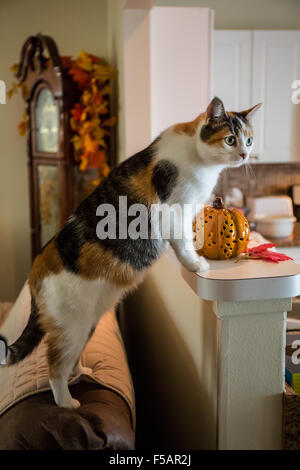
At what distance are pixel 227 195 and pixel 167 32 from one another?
1.54m

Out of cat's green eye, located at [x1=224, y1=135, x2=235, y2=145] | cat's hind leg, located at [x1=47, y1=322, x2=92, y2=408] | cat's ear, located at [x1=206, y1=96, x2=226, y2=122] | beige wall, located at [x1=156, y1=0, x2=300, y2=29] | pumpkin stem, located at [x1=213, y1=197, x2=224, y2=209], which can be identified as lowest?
cat's hind leg, located at [x1=47, y1=322, x2=92, y2=408]

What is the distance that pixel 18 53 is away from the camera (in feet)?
10.6

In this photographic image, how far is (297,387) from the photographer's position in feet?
3.74

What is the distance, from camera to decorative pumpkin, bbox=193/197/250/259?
3.86 feet

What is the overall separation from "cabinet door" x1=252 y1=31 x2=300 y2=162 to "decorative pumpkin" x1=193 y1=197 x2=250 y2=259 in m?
2.14

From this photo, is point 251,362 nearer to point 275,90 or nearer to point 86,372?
point 86,372

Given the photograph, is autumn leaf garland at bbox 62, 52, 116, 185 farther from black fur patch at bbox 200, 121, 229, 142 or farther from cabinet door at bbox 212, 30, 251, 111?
black fur patch at bbox 200, 121, 229, 142

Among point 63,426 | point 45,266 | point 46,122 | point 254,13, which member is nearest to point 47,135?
point 46,122

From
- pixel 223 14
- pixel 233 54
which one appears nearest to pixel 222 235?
pixel 233 54

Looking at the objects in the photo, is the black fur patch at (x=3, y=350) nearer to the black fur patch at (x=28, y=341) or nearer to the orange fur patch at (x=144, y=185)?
the black fur patch at (x=28, y=341)

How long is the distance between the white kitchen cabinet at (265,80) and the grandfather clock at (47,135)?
1.05m

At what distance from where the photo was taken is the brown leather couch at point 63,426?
1037mm

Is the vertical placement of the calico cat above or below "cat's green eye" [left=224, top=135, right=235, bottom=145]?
below

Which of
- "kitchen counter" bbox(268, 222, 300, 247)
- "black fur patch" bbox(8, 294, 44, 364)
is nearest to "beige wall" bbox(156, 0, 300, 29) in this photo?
"kitchen counter" bbox(268, 222, 300, 247)
